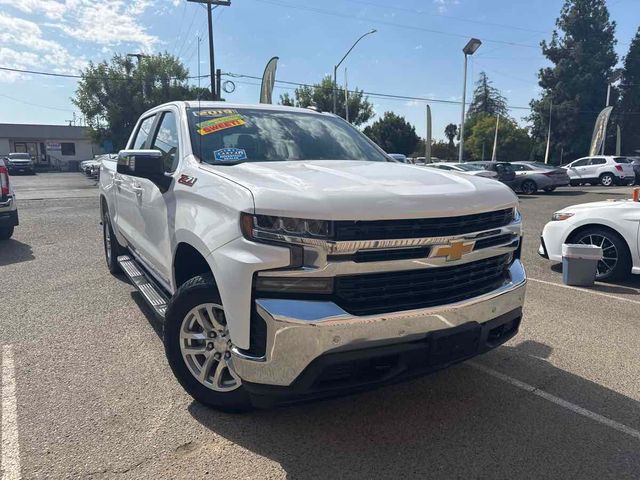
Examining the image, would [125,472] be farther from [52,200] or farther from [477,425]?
[52,200]

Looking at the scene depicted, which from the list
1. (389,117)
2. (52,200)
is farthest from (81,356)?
(389,117)

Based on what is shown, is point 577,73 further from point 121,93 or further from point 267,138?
point 267,138

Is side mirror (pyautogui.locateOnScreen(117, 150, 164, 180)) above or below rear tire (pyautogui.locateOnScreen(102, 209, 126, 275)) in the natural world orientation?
above

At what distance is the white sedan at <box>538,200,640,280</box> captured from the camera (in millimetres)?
6152

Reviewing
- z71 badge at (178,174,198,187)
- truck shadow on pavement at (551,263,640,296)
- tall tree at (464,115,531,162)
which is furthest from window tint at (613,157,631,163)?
tall tree at (464,115,531,162)

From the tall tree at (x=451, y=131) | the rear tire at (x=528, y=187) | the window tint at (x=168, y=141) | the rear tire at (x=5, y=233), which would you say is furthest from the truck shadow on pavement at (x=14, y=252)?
the tall tree at (x=451, y=131)

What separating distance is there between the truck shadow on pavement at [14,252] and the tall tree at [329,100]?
124 ft

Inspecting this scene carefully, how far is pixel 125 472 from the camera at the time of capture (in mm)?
2504

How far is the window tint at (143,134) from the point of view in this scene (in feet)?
15.5

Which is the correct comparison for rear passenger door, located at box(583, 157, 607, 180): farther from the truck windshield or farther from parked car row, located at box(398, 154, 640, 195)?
the truck windshield

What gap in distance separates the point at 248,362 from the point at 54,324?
311cm

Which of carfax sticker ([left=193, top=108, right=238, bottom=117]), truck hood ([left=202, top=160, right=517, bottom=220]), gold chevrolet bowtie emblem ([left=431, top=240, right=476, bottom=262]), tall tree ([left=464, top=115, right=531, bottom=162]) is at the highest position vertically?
tall tree ([left=464, top=115, right=531, bottom=162])

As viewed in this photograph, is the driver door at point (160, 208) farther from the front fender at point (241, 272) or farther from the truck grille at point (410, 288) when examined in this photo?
the truck grille at point (410, 288)

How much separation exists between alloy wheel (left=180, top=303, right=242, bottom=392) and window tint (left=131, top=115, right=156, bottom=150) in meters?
2.33
